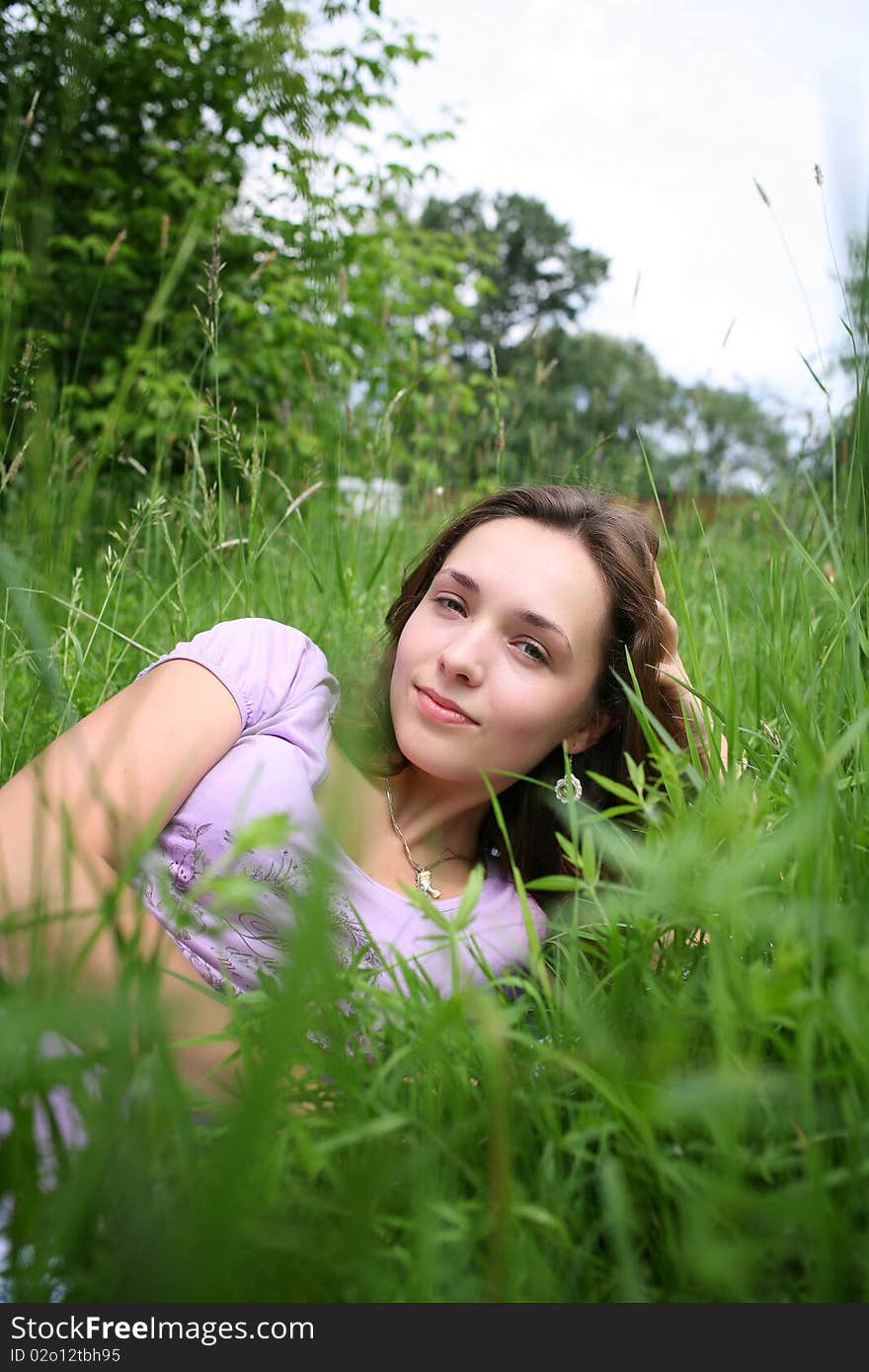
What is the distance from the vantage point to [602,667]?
5.78 feet

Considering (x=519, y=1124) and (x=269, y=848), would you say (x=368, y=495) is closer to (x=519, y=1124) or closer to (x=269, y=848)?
(x=269, y=848)

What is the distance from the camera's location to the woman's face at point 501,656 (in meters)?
1.53

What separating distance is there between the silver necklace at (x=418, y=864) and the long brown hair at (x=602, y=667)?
6 centimetres

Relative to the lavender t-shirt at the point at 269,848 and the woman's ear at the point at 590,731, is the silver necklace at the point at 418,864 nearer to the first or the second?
the lavender t-shirt at the point at 269,848

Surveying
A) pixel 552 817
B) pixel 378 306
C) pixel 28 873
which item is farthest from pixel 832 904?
pixel 378 306

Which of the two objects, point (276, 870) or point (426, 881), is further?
point (426, 881)

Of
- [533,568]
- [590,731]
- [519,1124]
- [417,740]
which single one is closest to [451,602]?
[533,568]

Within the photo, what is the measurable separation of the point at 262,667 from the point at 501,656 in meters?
0.43

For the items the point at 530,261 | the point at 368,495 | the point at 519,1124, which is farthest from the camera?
the point at 530,261

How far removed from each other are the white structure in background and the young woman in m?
1.08

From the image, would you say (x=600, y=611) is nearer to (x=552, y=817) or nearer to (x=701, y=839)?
(x=552, y=817)

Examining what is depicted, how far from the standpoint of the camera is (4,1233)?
61cm

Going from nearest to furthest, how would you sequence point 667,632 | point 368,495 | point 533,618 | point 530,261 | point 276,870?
point 276,870 < point 533,618 < point 667,632 < point 368,495 < point 530,261

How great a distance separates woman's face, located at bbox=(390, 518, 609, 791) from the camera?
153 centimetres
